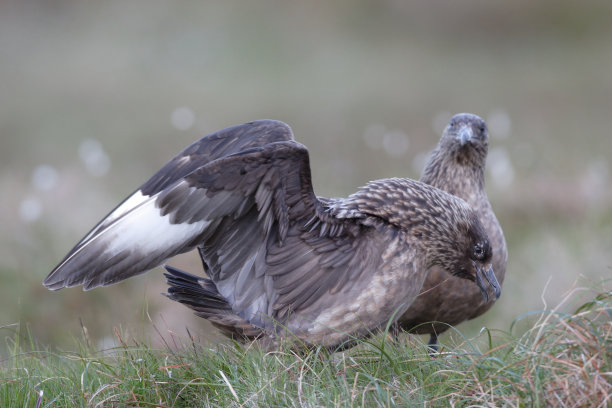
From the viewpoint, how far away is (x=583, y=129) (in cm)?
939

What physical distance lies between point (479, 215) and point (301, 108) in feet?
22.5

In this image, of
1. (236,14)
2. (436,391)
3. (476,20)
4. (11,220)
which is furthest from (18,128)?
(436,391)

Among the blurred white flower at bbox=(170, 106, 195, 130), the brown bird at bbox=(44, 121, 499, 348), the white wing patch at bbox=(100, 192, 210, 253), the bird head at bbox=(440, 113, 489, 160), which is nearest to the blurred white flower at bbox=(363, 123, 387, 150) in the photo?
the blurred white flower at bbox=(170, 106, 195, 130)

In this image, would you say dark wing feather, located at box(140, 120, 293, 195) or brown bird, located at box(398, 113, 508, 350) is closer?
dark wing feather, located at box(140, 120, 293, 195)

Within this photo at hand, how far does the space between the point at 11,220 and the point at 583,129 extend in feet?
19.8

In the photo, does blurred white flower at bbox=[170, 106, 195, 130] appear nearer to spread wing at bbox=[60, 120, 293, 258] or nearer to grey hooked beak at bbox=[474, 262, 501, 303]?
spread wing at bbox=[60, 120, 293, 258]

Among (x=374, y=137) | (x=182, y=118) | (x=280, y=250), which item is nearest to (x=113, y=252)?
(x=280, y=250)

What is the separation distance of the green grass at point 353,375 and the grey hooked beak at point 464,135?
142 cm

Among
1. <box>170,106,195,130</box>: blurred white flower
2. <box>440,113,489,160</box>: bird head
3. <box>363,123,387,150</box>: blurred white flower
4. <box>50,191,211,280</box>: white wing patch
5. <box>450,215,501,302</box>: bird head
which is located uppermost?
<box>170,106,195,130</box>: blurred white flower

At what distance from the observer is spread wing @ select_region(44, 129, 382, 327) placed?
3.21 metres

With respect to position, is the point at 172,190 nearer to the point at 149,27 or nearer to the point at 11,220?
the point at 11,220

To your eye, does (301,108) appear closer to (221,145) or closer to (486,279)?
(221,145)

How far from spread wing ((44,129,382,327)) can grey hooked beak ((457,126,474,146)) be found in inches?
42.5

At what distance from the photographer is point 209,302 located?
3600mm
